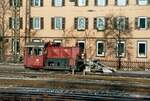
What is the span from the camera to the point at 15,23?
70625mm

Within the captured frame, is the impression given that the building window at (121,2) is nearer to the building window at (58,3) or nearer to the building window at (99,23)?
the building window at (99,23)

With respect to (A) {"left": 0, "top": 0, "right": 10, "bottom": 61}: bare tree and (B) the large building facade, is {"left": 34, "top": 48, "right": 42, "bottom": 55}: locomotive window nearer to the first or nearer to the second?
(B) the large building facade

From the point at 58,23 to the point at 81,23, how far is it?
123 inches

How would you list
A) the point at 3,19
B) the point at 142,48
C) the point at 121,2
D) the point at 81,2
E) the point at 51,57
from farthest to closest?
the point at 3,19
the point at 81,2
the point at 121,2
the point at 142,48
the point at 51,57

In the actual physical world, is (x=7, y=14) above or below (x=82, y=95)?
above

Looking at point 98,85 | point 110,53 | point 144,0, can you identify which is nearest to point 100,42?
point 110,53

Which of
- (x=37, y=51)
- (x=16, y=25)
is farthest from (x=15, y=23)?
(x=37, y=51)

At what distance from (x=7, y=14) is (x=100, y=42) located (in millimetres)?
13854

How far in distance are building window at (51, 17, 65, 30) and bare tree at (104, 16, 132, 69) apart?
6.62 metres

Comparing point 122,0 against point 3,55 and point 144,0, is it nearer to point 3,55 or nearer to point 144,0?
point 144,0

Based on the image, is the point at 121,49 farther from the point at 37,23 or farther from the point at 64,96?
the point at 64,96

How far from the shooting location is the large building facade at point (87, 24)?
64875mm

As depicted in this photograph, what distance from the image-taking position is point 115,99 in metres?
24.2

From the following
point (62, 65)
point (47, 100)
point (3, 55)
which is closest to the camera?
point (47, 100)
